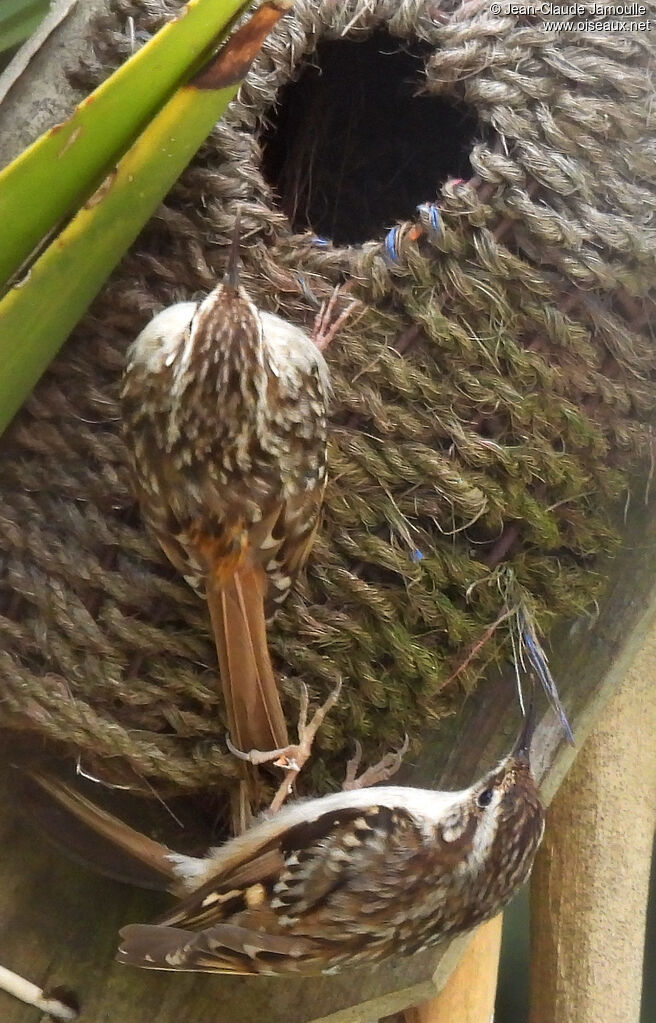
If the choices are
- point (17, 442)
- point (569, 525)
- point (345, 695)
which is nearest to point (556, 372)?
point (569, 525)

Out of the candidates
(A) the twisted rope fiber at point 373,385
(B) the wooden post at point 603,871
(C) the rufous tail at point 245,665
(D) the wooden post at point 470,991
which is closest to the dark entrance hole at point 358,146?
(A) the twisted rope fiber at point 373,385

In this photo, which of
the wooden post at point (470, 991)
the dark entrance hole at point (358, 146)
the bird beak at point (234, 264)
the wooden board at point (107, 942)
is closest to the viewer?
the bird beak at point (234, 264)

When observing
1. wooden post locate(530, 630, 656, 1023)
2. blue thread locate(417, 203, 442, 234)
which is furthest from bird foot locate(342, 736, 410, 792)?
blue thread locate(417, 203, 442, 234)

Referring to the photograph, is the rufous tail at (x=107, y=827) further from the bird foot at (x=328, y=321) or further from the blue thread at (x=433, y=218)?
the blue thread at (x=433, y=218)

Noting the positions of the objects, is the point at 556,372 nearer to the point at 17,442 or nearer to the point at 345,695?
the point at 345,695

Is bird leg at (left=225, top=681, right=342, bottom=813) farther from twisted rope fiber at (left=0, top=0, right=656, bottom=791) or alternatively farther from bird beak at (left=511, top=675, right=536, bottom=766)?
bird beak at (left=511, top=675, right=536, bottom=766)

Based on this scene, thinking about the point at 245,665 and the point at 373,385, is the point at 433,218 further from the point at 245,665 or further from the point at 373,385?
the point at 245,665
